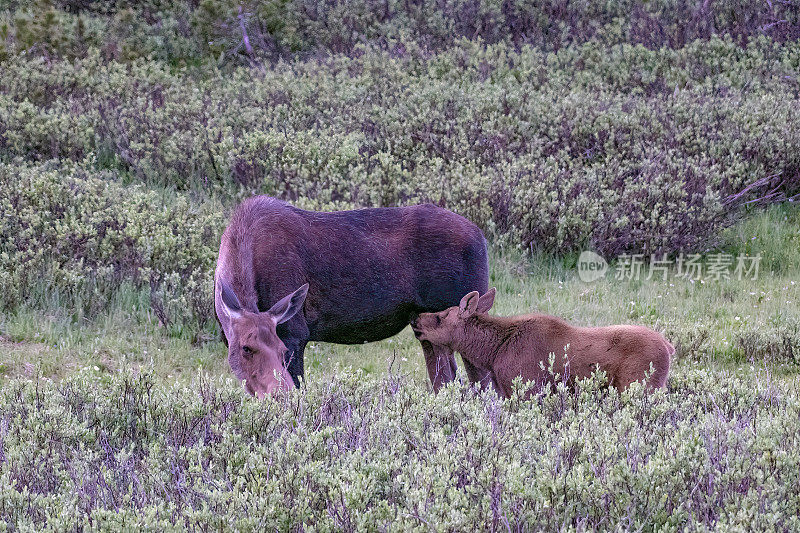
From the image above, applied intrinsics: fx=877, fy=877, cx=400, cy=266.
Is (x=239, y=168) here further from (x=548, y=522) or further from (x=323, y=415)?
(x=548, y=522)

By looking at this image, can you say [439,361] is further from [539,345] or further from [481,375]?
[539,345]

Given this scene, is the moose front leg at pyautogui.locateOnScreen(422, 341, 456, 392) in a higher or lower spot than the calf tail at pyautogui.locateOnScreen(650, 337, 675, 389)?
lower

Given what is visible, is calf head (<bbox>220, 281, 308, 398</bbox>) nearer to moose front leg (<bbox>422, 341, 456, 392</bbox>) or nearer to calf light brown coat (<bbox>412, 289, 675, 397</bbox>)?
calf light brown coat (<bbox>412, 289, 675, 397</bbox>)

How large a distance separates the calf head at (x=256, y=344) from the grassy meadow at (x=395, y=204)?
0.98 ft

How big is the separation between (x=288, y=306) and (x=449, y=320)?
139cm

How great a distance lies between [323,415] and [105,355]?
4.02 m

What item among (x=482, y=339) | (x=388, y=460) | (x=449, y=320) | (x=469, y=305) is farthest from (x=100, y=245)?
(x=388, y=460)

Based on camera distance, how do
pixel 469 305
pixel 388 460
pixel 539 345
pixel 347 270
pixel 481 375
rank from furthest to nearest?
pixel 347 270
pixel 481 375
pixel 469 305
pixel 539 345
pixel 388 460

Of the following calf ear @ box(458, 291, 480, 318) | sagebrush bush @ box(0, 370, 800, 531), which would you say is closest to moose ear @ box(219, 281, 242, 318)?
sagebrush bush @ box(0, 370, 800, 531)

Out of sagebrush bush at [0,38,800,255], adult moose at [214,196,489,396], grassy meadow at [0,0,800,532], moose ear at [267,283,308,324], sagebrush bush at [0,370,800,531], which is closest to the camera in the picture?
sagebrush bush at [0,370,800,531]

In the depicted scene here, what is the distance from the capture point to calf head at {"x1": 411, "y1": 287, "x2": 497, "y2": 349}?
672 cm

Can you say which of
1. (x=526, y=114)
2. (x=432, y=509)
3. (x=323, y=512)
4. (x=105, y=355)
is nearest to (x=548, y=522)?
(x=432, y=509)

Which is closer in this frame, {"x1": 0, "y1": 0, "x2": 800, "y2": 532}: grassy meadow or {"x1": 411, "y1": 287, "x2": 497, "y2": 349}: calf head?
{"x1": 0, "y1": 0, "x2": 800, "y2": 532}: grassy meadow

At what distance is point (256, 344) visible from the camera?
227 inches
